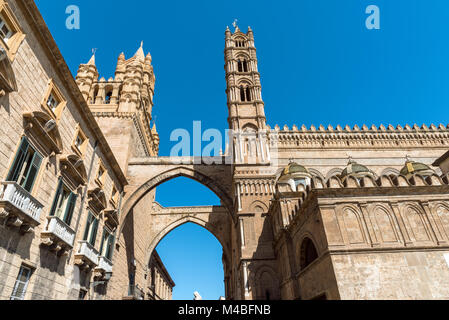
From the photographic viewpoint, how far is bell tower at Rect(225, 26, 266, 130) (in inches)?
846

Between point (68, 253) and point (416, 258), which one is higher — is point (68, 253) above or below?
above

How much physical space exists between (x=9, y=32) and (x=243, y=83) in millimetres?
18361

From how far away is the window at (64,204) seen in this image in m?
10.3

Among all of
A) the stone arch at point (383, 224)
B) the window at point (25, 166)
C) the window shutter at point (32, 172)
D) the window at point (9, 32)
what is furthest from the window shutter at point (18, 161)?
the stone arch at point (383, 224)

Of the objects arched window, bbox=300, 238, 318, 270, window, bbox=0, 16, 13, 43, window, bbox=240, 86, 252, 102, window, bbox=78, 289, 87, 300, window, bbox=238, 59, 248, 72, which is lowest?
window, bbox=78, 289, 87, 300

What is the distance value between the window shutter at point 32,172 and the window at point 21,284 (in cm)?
244

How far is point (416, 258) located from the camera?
8211mm

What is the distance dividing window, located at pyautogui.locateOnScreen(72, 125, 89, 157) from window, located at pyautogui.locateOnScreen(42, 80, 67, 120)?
5.03 ft

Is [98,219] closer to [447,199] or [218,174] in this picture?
[218,174]

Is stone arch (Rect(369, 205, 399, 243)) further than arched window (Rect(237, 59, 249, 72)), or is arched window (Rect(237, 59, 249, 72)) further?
arched window (Rect(237, 59, 249, 72))

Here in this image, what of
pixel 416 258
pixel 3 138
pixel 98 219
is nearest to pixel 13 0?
pixel 3 138

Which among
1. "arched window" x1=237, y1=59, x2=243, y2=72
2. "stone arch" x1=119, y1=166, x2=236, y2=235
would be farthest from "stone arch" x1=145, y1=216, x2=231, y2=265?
"arched window" x1=237, y1=59, x2=243, y2=72

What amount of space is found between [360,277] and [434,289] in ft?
6.68

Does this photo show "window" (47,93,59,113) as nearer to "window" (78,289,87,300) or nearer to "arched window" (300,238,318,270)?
"window" (78,289,87,300)
